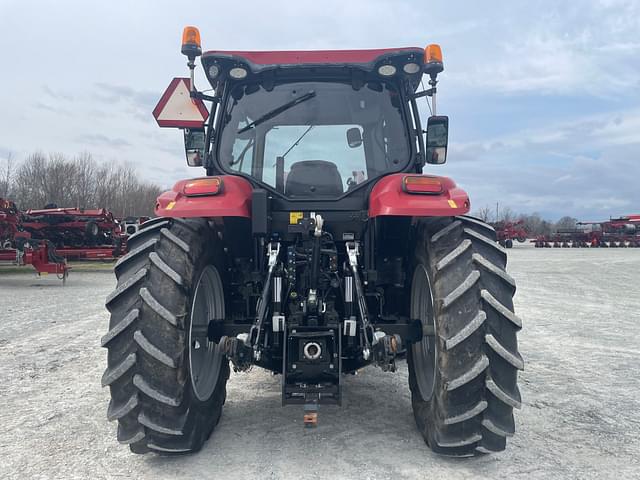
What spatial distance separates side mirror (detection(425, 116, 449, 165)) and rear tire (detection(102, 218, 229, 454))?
6.31 ft

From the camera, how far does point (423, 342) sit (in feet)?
11.8

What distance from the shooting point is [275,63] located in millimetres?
3633

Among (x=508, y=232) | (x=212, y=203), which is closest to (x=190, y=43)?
(x=212, y=203)

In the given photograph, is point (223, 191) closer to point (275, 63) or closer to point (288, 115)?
point (288, 115)

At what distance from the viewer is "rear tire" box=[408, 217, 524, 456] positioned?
2639 millimetres

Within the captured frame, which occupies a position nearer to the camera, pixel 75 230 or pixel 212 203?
pixel 212 203

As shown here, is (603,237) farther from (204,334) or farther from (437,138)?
(204,334)

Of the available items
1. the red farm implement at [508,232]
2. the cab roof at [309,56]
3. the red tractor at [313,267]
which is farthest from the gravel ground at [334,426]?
the red farm implement at [508,232]

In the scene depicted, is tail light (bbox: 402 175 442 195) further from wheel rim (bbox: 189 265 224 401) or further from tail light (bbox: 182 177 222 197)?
wheel rim (bbox: 189 265 224 401)

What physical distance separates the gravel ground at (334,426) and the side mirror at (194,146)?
1.91m

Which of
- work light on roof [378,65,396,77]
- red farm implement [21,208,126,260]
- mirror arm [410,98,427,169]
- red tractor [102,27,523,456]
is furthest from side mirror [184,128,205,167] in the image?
red farm implement [21,208,126,260]

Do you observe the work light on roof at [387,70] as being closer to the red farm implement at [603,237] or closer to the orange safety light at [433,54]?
the orange safety light at [433,54]

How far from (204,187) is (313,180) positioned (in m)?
0.84

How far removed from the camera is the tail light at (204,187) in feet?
9.66
